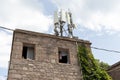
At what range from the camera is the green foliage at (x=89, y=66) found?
11.0 meters

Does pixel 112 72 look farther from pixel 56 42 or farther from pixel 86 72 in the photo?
pixel 56 42

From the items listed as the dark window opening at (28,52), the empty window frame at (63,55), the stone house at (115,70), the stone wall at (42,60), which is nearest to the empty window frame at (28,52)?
the dark window opening at (28,52)

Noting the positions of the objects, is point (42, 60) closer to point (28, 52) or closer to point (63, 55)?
point (28, 52)

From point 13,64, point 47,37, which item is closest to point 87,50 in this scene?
point 47,37

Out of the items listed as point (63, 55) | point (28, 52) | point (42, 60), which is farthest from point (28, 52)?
point (63, 55)

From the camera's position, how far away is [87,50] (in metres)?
11.9

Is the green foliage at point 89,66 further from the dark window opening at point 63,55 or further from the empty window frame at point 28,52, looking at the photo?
the empty window frame at point 28,52

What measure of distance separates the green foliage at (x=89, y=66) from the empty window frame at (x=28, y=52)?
112 inches

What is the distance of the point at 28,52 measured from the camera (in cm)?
1084

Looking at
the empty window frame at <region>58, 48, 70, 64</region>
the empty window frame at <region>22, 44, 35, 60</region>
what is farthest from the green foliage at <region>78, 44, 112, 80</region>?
the empty window frame at <region>22, 44, 35, 60</region>

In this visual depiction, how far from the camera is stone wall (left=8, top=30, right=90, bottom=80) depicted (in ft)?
32.0

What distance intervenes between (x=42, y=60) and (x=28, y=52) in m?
1.01

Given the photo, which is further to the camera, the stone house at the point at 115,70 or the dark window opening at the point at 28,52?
the stone house at the point at 115,70

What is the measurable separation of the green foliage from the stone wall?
319 mm
